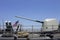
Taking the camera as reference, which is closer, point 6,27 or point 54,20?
point 6,27

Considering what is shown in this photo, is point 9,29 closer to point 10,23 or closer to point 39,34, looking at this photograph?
point 10,23

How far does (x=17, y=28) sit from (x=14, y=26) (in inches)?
19.5

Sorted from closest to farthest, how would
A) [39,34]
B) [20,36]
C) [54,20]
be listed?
1. [20,36]
2. [39,34]
3. [54,20]

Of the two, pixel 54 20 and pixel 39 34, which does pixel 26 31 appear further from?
pixel 54 20

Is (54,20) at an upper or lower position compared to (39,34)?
upper

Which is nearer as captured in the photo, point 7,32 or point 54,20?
point 7,32

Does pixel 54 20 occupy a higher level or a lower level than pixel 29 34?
higher

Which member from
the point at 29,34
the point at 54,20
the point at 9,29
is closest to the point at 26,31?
the point at 29,34

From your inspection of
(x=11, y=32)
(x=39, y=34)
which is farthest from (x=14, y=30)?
(x=39, y=34)

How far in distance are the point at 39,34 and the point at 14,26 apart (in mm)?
3565

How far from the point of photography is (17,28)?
2662 cm

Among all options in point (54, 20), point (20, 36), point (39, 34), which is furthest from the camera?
point (54, 20)

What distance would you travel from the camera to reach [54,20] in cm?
4312

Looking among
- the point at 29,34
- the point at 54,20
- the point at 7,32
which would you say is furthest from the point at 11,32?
the point at 54,20
